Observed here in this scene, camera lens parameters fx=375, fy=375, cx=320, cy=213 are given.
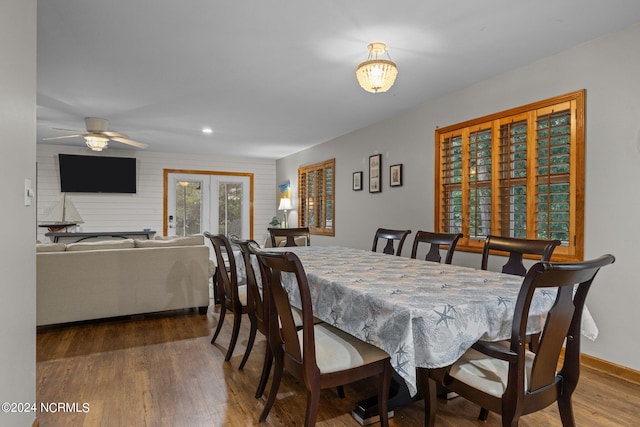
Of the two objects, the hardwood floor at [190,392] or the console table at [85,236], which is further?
the console table at [85,236]

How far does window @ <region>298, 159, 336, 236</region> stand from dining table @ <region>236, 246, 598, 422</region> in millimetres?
3958

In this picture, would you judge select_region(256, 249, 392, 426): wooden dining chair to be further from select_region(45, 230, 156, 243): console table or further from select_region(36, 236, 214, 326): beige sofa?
select_region(45, 230, 156, 243): console table

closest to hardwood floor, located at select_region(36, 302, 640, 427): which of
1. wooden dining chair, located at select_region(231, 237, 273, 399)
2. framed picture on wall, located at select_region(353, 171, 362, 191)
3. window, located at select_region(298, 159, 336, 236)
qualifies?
wooden dining chair, located at select_region(231, 237, 273, 399)

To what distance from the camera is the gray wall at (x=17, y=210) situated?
4.57 ft

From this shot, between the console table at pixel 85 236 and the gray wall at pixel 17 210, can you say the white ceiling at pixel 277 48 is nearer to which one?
the gray wall at pixel 17 210

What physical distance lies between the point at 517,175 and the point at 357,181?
2555 millimetres

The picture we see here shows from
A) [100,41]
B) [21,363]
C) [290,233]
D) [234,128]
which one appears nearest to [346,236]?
[290,233]

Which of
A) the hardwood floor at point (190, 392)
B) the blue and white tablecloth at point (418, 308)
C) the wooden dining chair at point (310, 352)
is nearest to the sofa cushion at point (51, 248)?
the hardwood floor at point (190, 392)

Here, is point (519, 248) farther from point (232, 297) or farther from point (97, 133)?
point (97, 133)

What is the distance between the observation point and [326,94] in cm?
400

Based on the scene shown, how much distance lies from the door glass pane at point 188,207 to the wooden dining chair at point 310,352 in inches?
245

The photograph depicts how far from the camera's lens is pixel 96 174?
690 centimetres

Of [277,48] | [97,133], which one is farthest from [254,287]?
[97,133]

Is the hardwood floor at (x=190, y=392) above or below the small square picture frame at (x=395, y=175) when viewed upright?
below
